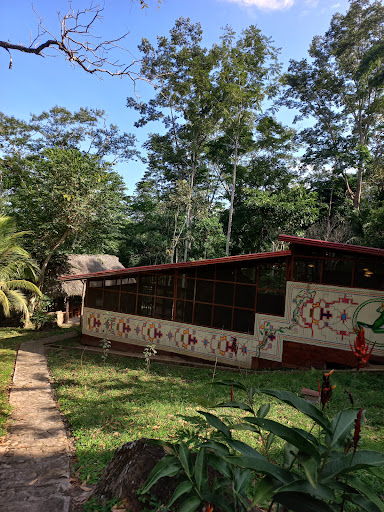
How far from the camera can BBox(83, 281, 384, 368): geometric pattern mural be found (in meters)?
7.71

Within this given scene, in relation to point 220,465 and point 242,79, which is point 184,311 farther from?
point 242,79

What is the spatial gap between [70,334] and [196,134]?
1663cm

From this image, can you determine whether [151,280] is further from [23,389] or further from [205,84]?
[205,84]

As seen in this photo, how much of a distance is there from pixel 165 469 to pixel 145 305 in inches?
355

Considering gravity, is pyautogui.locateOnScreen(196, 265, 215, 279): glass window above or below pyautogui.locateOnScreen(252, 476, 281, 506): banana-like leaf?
above

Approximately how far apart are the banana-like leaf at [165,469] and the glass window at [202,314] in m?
7.74

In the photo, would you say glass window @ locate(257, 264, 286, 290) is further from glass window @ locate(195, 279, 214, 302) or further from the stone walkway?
the stone walkway

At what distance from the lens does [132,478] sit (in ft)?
9.00

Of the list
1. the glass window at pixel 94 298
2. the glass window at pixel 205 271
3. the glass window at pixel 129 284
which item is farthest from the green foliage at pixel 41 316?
the glass window at pixel 205 271

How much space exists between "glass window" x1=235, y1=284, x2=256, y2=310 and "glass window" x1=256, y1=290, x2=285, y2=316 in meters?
0.18

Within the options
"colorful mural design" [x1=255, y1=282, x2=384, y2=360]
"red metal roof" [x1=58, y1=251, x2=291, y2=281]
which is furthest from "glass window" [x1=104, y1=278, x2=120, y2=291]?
"colorful mural design" [x1=255, y1=282, x2=384, y2=360]

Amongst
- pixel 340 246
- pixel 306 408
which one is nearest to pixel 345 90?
pixel 340 246

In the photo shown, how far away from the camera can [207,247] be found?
22.3m

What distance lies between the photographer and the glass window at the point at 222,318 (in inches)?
368
